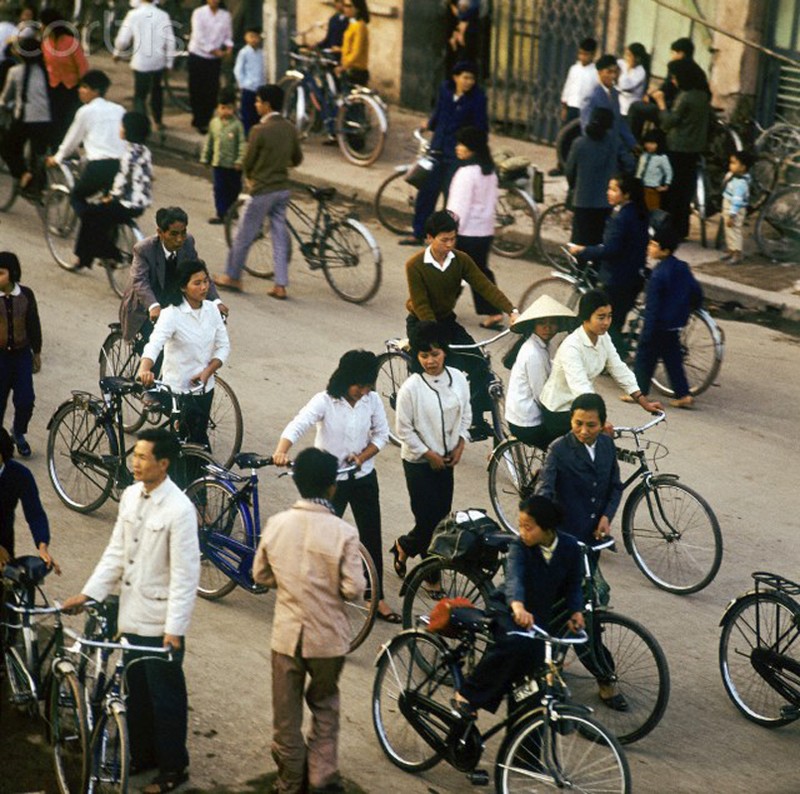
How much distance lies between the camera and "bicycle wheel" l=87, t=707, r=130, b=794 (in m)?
6.57

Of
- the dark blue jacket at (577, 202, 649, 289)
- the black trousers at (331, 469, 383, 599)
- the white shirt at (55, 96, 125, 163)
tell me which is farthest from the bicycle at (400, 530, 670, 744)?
the white shirt at (55, 96, 125, 163)

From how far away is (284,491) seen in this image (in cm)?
1047

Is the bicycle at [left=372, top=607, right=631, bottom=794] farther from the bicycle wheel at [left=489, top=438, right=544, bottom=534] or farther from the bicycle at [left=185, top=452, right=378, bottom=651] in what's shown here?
the bicycle wheel at [left=489, top=438, right=544, bottom=534]

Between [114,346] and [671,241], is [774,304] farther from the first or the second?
[114,346]

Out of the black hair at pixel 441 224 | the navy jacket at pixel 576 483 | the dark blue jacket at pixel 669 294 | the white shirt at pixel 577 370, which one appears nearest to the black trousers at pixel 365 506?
the navy jacket at pixel 576 483

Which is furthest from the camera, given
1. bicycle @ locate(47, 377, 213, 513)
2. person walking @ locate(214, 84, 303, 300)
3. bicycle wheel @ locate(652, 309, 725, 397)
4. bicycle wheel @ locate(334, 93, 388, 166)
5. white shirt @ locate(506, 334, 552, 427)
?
bicycle wheel @ locate(334, 93, 388, 166)

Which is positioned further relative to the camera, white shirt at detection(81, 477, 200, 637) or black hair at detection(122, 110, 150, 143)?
black hair at detection(122, 110, 150, 143)

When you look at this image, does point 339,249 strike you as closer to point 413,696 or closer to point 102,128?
point 102,128

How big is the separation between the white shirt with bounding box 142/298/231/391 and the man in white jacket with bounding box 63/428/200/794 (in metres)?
2.56

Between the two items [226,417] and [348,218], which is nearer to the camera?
[226,417]

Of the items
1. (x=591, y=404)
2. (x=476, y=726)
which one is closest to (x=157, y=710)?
(x=476, y=726)

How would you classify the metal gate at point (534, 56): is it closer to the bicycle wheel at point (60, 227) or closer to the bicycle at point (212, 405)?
the bicycle wheel at point (60, 227)

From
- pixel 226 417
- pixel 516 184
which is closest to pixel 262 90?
pixel 516 184

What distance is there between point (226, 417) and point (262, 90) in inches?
164
